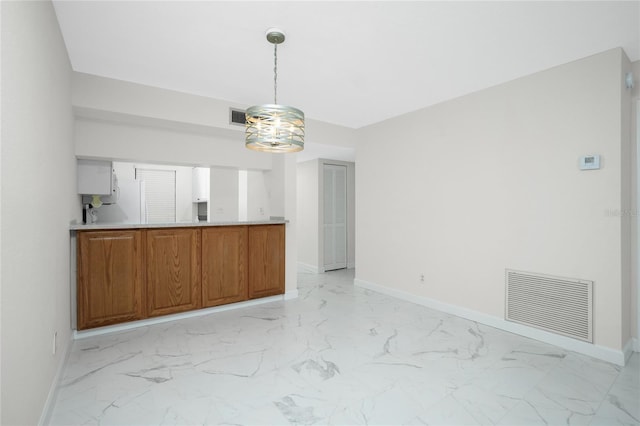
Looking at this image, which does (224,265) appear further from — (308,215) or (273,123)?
(308,215)

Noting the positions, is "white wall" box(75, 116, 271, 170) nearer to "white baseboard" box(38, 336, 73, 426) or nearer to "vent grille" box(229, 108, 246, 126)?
"vent grille" box(229, 108, 246, 126)

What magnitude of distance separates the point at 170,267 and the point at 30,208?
6.69 ft

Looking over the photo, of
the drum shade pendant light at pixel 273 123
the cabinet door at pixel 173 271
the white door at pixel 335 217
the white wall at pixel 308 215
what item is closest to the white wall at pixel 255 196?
the white wall at pixel 308 215

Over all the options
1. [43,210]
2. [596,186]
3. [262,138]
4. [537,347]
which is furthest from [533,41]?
[43,210]

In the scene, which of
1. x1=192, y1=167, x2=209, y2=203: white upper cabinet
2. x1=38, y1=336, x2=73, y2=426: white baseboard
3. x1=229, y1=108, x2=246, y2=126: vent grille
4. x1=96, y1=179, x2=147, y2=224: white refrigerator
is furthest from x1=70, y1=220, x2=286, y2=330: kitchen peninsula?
x1=192, y1=167, x2=209, y2=203: white upper cabinet

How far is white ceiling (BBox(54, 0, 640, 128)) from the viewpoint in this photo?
6.91 ft

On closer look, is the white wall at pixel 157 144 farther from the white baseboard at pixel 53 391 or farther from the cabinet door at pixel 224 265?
the white baseboard at pixel 53 391

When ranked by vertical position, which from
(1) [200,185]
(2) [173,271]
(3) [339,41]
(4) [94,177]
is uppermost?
(3) [339,41]

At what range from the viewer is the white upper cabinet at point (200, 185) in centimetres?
604

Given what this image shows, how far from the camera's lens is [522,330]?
3.14 metres

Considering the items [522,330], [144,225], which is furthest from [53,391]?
[522,330]

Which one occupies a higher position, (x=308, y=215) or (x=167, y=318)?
(x=308, y=215)

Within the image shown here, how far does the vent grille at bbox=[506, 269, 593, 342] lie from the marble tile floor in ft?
0.65

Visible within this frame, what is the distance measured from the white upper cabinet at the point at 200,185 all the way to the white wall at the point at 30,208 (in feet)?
11.7
